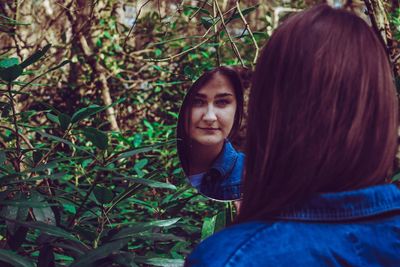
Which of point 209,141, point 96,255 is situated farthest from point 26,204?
point 209,141

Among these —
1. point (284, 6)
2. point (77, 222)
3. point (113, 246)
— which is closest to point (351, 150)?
point (113, 246)

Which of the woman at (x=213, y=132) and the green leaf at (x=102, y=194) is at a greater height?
the woman at (x=213, y=132)

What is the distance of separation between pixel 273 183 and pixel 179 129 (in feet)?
1.46

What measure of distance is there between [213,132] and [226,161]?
0.18 ft

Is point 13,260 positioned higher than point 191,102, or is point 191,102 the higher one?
point 191,102

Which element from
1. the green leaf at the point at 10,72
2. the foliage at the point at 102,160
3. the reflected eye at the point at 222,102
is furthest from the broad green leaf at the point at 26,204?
the reflected eye at the point at 222,102

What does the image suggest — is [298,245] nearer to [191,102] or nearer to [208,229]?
[191,102]

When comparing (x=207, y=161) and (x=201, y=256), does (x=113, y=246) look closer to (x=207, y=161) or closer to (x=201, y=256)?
(x=207, y=161)

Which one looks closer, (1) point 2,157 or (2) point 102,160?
(1) point 2,157

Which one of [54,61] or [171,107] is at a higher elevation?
[54,61]

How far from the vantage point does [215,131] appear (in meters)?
1.19

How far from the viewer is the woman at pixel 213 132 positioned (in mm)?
1158

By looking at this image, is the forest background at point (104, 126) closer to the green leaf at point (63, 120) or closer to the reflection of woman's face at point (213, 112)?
the green leaf at point (63, 120)

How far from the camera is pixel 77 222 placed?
5.06 feet
